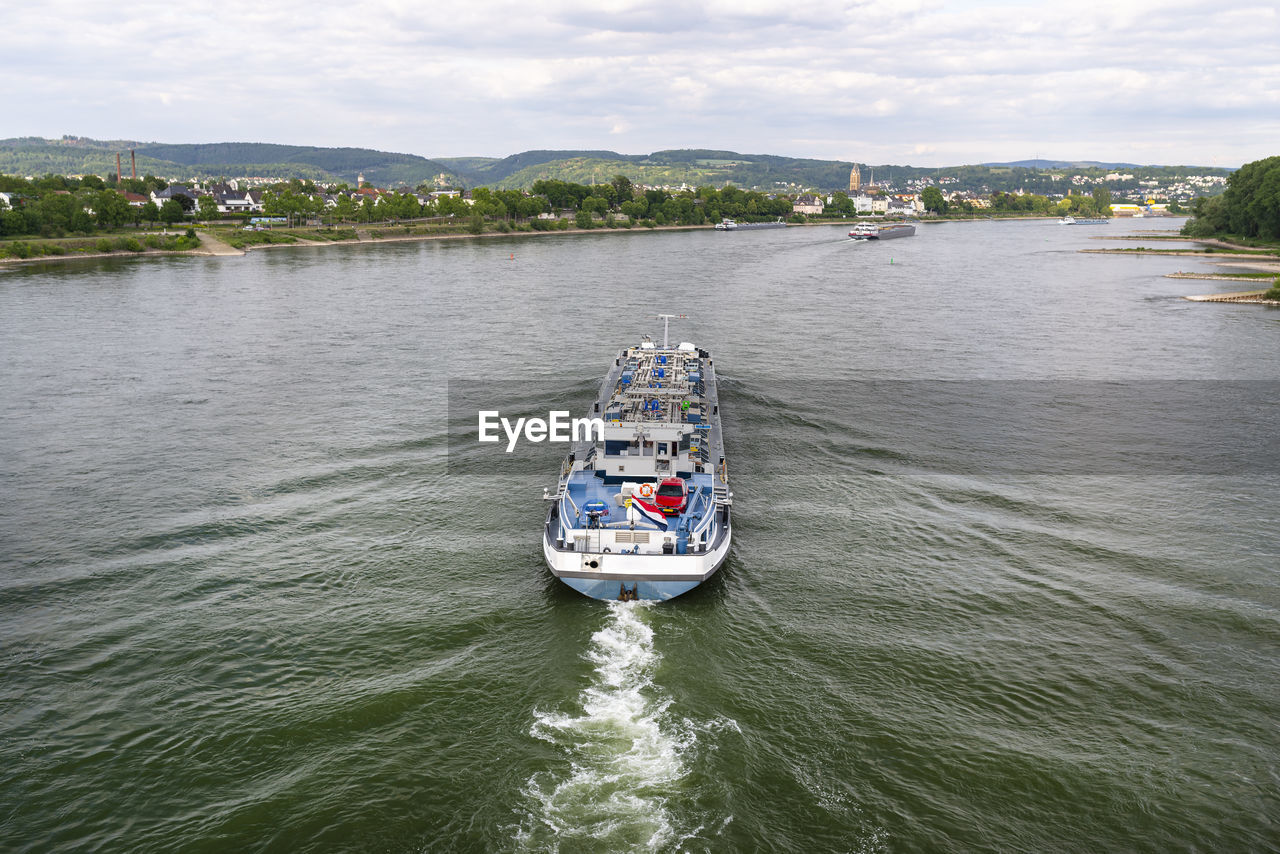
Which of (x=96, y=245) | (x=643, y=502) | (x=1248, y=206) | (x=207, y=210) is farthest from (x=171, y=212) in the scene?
(x=1248, y=206)

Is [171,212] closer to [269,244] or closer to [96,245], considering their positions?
[269,244]

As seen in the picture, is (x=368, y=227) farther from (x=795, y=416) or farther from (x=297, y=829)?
(x=297, y=829)

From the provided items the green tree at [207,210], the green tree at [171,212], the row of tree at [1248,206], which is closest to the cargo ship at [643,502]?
the row of tree at [1248,206]

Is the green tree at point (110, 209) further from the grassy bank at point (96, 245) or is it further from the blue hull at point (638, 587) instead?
the blue hull at point (638, 587)

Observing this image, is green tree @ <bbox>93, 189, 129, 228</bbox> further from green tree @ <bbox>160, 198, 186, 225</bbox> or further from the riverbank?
the riverbank

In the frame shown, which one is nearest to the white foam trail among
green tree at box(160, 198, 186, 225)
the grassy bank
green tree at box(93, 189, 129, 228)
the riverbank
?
the riverbank

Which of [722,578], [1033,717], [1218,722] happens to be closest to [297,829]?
[722,578]
